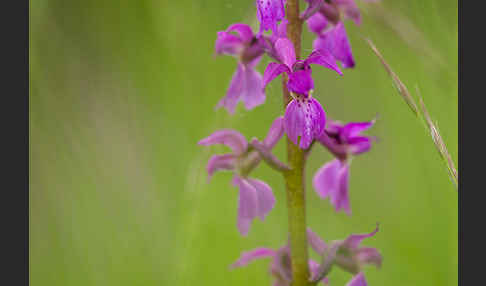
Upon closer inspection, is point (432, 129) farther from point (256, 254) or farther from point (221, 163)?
point (256, 254)

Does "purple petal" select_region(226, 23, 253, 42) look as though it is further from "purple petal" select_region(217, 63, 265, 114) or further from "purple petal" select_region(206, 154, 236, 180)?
"purple petal" select_region(206, 154, 236, 180)

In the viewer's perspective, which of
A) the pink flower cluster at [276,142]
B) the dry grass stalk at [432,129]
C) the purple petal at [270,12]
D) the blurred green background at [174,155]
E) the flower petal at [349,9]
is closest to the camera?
the dry grass stalk at [432,129]

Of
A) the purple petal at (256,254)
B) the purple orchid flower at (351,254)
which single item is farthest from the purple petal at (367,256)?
the purple petal at (256,254)

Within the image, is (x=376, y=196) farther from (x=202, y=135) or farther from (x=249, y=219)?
(x=249, y=219)

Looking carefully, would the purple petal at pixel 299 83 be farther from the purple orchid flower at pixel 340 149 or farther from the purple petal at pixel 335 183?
the purple petal at pixel 335 183

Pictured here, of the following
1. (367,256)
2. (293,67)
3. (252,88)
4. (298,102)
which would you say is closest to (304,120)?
(298,102)

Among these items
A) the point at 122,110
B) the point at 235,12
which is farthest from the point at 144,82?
the point at 235,12
